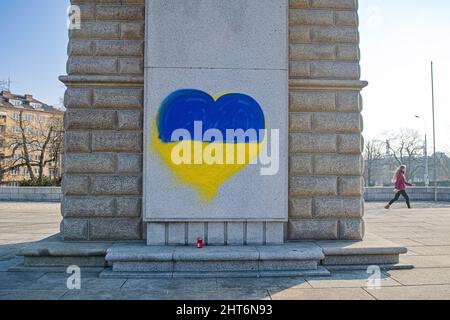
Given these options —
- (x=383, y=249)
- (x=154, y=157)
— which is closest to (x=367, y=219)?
(x=383, y=249)

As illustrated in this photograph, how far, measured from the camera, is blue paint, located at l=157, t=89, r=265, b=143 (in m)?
6.73

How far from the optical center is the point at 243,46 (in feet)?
22.7

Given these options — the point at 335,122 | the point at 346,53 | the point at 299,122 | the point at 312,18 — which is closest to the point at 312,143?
the point at 299,122

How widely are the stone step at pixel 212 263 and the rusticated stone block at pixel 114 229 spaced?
0.83 m

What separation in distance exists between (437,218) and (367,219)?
2547mm

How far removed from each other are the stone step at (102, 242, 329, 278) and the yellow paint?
1193 millimetres

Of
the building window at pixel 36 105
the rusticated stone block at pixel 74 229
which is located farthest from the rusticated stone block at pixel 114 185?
the building window at pixel 36 105

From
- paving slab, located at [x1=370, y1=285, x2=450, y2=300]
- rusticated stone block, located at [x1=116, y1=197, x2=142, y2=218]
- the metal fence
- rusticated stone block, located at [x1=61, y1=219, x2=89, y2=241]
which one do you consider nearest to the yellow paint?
rusticated stone block, located at [x1=116, y1=197, x2=142, y2=218]

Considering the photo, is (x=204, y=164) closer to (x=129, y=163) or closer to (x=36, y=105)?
(x=129, y=163)

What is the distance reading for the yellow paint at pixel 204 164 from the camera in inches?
264

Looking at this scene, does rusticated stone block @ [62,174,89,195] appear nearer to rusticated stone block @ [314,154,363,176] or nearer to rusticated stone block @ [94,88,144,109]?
rusticated stone block @ [94,88,144,109]
